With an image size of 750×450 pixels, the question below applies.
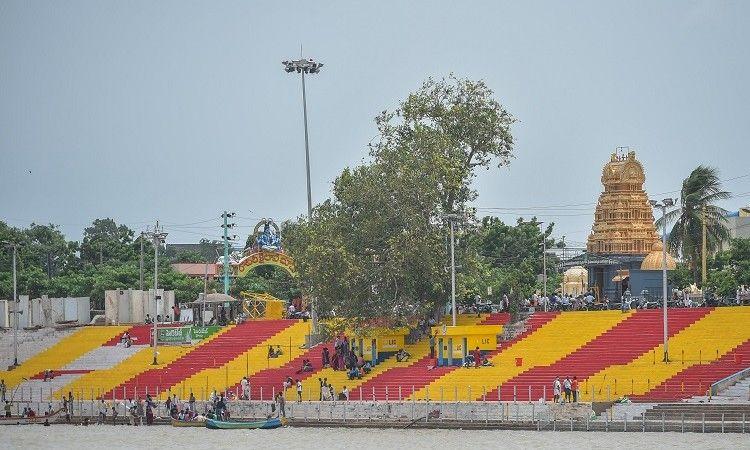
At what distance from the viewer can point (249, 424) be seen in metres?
69.2

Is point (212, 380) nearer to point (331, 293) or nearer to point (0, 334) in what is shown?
point (331, 293)

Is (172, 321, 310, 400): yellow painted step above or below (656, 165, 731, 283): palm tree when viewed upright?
below

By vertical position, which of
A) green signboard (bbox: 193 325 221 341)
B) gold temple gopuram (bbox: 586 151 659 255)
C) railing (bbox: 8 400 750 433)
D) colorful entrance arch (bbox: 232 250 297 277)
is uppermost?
gold temple gopuram (bbox: 586 151 659 255)

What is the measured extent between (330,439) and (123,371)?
24.6 meters

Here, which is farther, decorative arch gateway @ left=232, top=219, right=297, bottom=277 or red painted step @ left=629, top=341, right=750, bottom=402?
decorative arch gateway @ left=232, top=219, right=297, bottom=277

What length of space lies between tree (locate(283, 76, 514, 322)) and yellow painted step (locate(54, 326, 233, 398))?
9.60 metres

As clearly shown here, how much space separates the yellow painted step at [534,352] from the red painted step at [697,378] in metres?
7.53

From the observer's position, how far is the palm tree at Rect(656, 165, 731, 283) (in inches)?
3612

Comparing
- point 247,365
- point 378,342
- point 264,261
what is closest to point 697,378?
point 378,342

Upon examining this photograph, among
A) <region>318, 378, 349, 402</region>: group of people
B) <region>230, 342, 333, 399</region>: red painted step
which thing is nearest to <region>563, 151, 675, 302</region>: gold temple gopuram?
<region>230, 342, 333, 399</region>: red painted step

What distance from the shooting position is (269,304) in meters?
99.4

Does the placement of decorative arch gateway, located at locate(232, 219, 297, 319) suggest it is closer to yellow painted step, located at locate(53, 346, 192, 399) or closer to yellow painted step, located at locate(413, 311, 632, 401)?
yellow painted step, located at locate(53, 346, 192, 399)

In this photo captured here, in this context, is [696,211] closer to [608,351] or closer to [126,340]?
[608,351]

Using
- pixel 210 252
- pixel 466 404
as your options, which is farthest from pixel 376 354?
pixel 210 252
